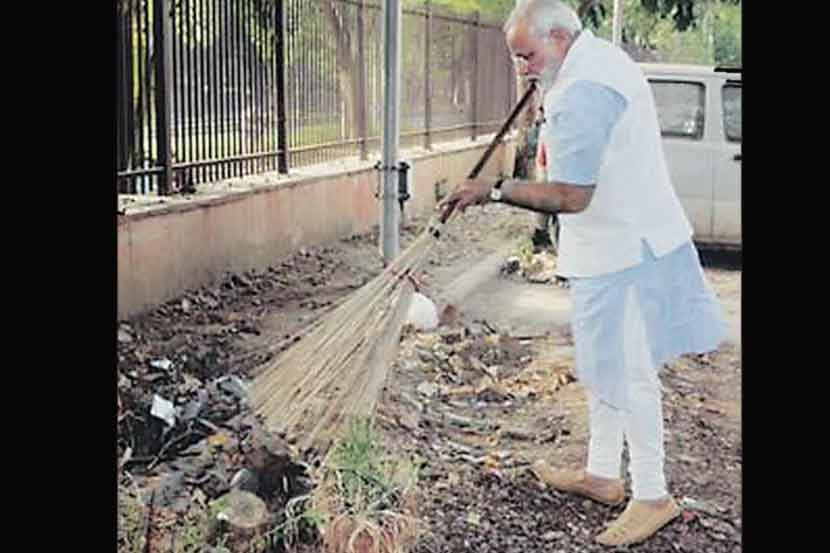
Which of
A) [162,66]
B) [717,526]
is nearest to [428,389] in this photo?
[717,526]

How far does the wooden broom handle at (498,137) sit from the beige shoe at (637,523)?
0.70 metres

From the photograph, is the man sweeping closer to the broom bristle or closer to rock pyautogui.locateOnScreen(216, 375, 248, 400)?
the broom bristle

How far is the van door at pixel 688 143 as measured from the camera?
2770 millimetres

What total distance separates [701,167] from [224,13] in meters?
1.14

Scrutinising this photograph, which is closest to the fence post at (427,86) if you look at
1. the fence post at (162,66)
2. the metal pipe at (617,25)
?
the metal pipe at (617,25)

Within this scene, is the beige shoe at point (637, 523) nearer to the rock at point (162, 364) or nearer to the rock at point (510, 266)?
the rock at point (510, 266)

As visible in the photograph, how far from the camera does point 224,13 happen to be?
3178 mm

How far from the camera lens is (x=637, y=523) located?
9.27 feet

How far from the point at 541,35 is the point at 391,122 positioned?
439mm

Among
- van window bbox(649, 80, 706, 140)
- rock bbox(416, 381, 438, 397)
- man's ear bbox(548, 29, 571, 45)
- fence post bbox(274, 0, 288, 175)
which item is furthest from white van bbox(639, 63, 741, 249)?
fence post bbox(274, 0, 288, 175)

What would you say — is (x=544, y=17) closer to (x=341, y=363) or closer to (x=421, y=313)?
Result: (x=421, y=313)
